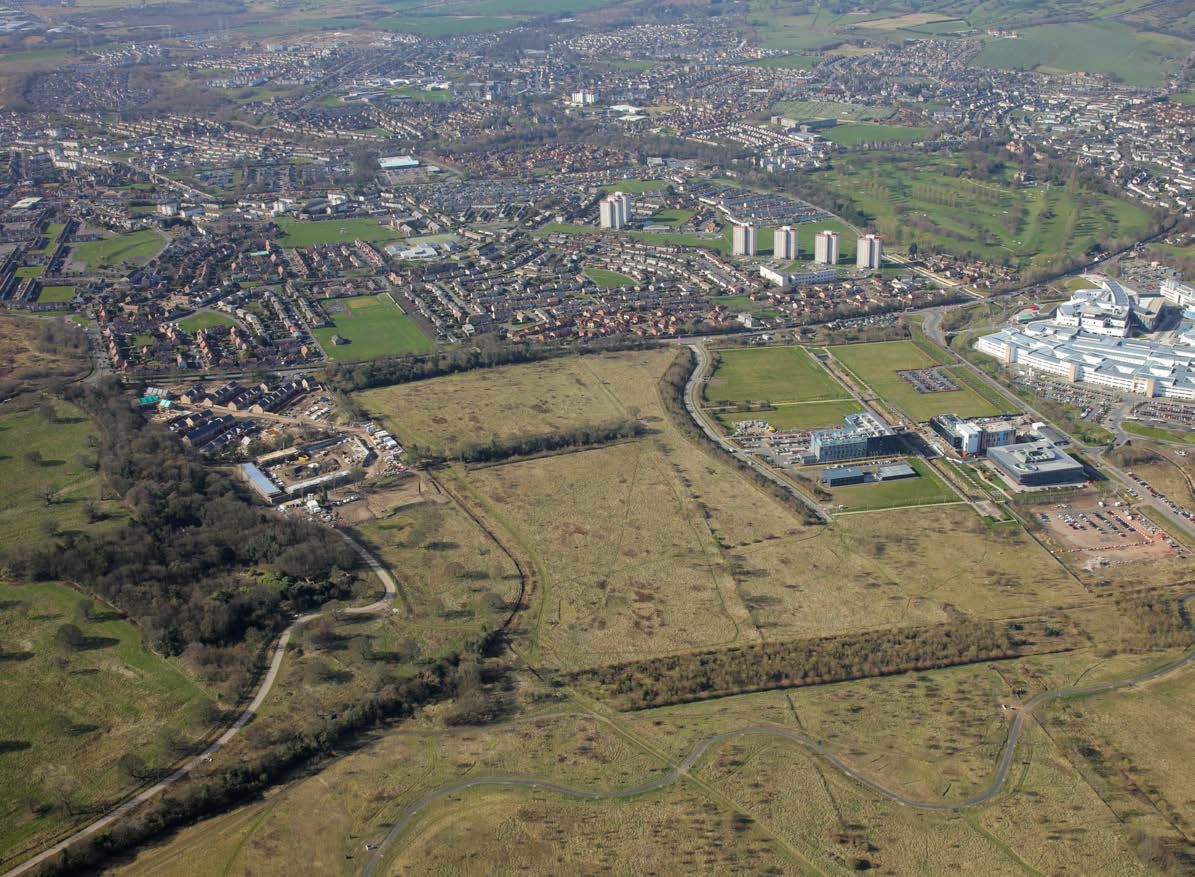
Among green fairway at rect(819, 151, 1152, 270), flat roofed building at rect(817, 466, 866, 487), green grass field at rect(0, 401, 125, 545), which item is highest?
green grass field at rect(0, 401, 125, 545)

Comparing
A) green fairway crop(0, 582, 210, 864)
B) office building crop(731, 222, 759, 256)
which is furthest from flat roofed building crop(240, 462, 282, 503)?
office building crop(731, 222, 759, 256)

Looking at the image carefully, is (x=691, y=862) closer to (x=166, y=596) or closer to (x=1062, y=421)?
(x=166, y=596)

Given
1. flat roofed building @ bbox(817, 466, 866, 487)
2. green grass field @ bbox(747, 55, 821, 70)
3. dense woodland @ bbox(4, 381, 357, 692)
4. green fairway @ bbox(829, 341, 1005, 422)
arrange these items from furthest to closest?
green grass field @ bbox(747, 55, 821, 70)
green fairway @ bbox(829, 341, 1005, 422)
flat roofed building @ bbox(817, 466, 866, 487)
dense woodland @ bbox(4, 381, 357, 692)

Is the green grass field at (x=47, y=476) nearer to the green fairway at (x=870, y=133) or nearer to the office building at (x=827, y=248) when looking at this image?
the office building at (x=827, y=248)

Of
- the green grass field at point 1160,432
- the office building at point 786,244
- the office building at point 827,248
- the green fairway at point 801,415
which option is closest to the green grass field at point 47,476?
the green fairway at point 801,415

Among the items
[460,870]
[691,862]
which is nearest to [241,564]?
[460,870]

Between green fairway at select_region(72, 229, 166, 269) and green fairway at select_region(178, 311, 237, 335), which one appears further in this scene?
green fairway at select_region(72, 229, 166, 269)

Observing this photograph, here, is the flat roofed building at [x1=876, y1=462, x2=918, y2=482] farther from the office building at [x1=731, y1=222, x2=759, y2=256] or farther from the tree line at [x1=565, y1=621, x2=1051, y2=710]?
the office building at [x1=731, y1=222, x2=759, y2=256]

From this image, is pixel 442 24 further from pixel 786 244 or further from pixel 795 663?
pixel 795 663
